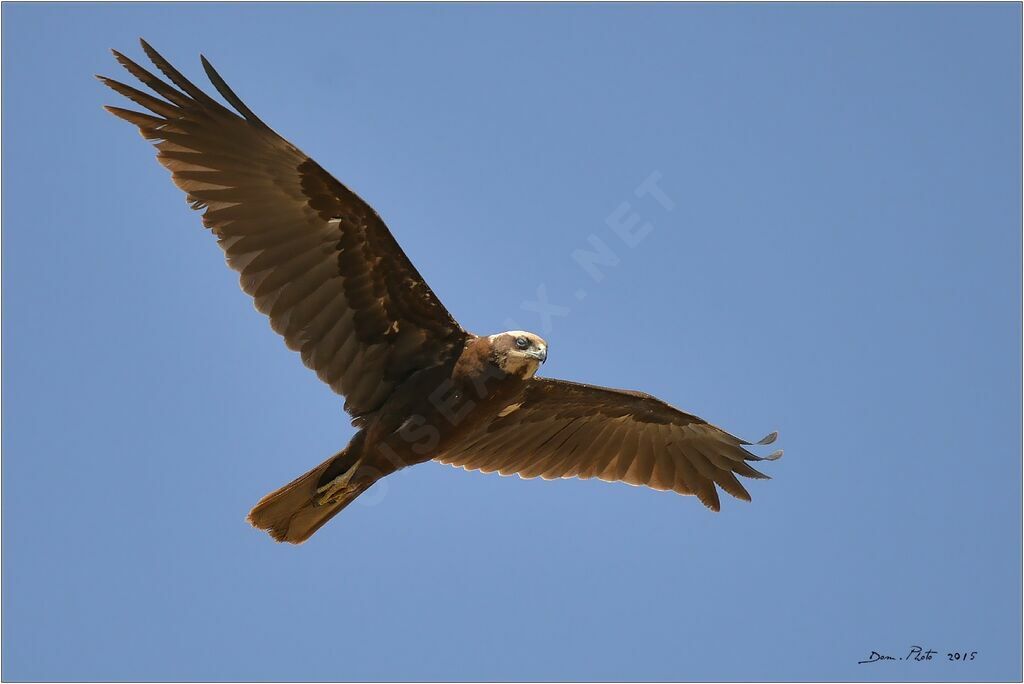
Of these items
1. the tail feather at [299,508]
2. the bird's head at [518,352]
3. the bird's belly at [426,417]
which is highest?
the bird's head at [518,352]

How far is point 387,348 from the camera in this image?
13070mm

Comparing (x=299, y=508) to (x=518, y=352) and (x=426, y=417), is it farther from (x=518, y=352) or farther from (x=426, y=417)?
(x=518, y=352)

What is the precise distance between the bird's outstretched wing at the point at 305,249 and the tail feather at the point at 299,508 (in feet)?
2.36

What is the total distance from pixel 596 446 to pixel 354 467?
3.04 metres

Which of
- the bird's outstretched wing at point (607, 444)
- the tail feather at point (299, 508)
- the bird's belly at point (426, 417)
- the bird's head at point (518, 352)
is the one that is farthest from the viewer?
the bird's outstretched wing at point (607, 444)

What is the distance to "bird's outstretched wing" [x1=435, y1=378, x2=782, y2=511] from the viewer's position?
14211 mm

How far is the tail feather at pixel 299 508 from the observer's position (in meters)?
12.7

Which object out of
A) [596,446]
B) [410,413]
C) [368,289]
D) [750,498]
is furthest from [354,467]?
[750,498]

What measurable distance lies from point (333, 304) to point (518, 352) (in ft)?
5.68

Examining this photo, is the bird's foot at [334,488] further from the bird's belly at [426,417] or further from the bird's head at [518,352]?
the bird's head at [518,352]

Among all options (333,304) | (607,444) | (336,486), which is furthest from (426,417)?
(607,444)

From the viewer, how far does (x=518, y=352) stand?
12.5 metres

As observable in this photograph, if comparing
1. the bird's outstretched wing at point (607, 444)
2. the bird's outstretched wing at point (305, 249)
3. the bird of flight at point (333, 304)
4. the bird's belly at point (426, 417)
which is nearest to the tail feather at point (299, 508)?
the bird of flight at point (333, 304)

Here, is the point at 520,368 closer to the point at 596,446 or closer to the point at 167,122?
the point at 596,446
